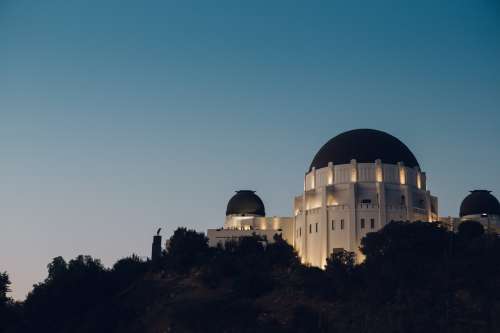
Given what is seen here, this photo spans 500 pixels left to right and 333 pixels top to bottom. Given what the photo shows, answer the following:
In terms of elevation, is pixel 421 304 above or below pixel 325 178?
below

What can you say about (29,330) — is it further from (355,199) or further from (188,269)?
(355,199)

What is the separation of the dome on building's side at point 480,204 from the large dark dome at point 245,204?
1176 inches

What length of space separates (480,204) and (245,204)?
34170 millimetres

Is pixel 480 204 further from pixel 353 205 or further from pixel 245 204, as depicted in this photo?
pixel 245 204

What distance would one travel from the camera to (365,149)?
8419 cm

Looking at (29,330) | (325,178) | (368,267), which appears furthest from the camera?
(325,178)

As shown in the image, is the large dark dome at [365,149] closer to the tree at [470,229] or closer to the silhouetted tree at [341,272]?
the tree at [470,229]

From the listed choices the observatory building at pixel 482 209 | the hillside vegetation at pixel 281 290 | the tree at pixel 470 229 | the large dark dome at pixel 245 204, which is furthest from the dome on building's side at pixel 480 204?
the large dark dome at pixel 245 204

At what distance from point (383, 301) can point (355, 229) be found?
16694mm

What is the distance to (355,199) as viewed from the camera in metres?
80.1

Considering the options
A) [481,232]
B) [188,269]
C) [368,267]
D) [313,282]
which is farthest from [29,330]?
[481,232]

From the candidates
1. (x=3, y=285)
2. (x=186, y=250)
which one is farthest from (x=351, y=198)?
(x=3, y=285)

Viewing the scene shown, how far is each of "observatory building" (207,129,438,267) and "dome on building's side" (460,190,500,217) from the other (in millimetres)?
7301

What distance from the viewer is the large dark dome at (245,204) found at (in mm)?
97500
